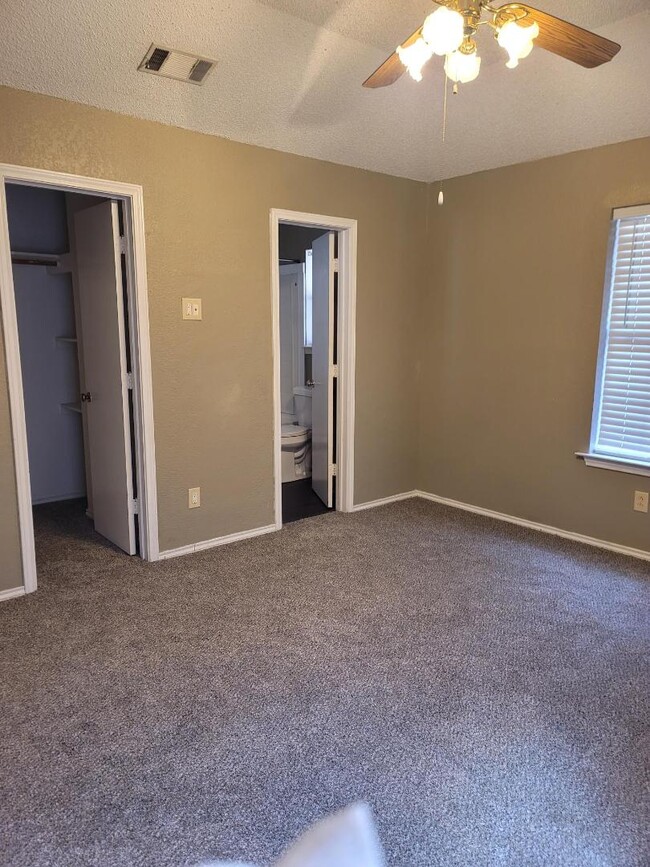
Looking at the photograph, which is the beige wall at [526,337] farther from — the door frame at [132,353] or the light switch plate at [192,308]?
the door frame at [132,353]

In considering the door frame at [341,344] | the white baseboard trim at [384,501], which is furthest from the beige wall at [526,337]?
the door frame at [341,344]

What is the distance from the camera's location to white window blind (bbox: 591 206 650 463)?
353cm

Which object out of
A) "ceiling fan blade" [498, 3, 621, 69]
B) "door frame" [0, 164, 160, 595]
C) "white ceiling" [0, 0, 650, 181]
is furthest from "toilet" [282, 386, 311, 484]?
"ceiling fan blade" [498, 3, 621, 69]

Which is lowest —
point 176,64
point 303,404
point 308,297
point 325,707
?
point 325,707

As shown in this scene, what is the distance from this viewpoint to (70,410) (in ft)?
16.0

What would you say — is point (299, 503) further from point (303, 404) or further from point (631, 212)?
point (631, 212)

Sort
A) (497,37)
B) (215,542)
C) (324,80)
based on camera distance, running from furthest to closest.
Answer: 1. (215,542)
2. (324,80)
3. (497,37)

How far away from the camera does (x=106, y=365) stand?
11.9 feet

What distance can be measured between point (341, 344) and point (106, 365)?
5.44 ft

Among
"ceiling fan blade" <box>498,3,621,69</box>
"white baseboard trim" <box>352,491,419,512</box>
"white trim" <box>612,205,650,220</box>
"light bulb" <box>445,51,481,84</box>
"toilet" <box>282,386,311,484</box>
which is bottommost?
"white baseboard trim" <box>352,491,419,512</box>

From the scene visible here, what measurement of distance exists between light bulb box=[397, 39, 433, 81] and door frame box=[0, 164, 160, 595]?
183cm

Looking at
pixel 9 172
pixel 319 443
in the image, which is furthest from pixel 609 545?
pixel 9 172

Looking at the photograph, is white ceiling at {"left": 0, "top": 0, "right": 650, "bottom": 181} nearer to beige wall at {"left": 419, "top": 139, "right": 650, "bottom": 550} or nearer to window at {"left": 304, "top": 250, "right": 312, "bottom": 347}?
beige wall at {"left": 419, "top": 139, "right": 650, "bottom": 550}

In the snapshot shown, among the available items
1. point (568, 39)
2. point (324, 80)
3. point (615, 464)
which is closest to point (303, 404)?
point (615, 464)
